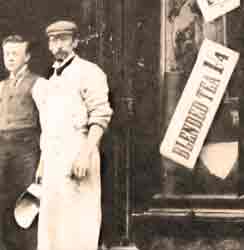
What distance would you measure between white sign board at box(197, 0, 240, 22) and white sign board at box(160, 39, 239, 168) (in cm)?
Answer: 13

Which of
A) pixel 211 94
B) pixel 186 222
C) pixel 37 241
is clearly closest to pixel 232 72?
pixel 211 94

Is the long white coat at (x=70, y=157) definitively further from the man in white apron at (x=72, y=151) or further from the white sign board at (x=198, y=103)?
the white sign board at (x=198, y=103)

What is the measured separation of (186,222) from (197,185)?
7.4 inches

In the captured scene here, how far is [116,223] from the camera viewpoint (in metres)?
2.89

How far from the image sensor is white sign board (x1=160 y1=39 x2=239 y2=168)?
2.87m

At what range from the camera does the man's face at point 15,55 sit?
3.06 m

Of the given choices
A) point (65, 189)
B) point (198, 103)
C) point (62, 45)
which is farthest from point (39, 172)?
point (198, 103)

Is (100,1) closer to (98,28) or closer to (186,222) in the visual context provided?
(98,28)

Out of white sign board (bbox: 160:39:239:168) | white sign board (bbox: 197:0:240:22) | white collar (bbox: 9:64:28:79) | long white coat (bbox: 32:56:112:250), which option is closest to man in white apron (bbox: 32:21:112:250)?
long white coat (bbox: 32:56:112:250)

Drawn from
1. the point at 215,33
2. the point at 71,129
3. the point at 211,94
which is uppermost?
the point at 215,33

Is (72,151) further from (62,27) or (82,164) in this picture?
(62,27)

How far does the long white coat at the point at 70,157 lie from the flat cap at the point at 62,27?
0.17 meters

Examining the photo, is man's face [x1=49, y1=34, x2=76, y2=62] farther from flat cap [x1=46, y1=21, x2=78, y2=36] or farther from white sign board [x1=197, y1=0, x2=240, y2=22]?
white sign board [x1=197, y1=0, x2=240, y2=22]

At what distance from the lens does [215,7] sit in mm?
2889
